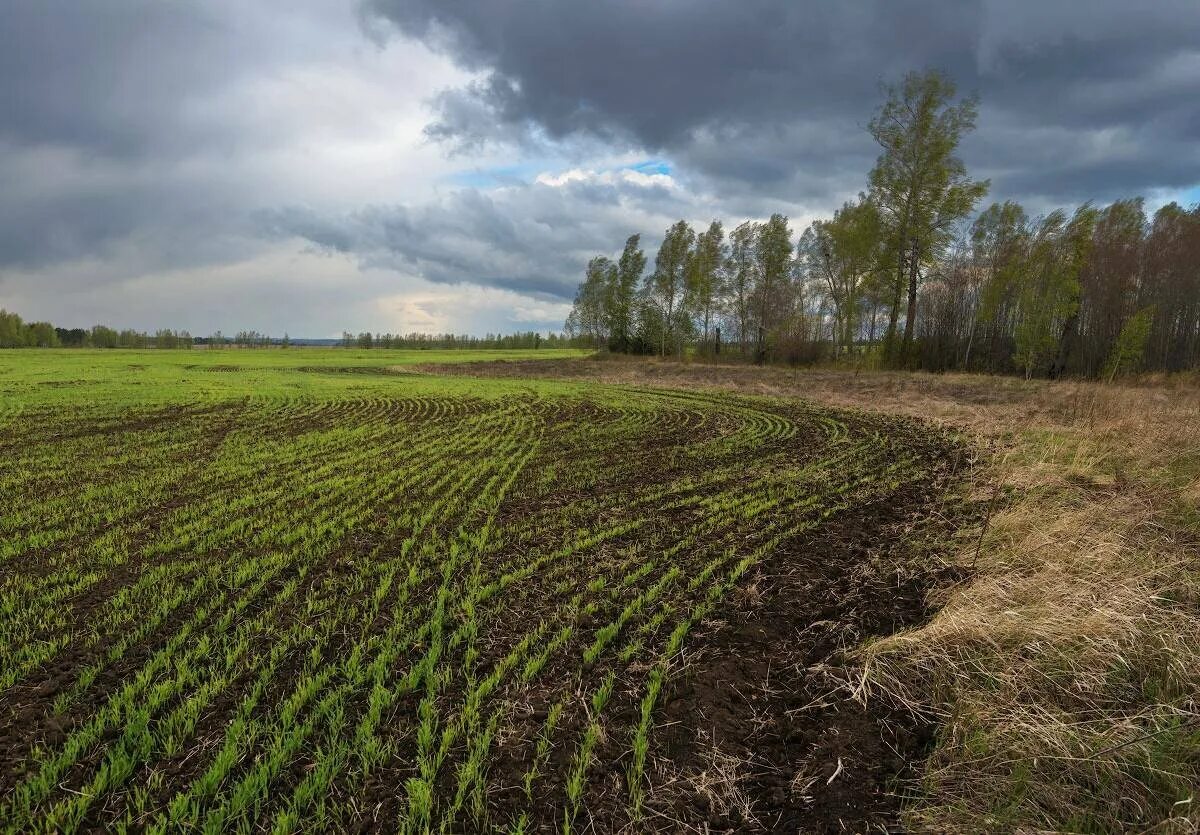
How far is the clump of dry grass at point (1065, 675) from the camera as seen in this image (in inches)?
123

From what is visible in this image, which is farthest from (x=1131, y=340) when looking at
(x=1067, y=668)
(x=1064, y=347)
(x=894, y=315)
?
(x=1067, y=668)

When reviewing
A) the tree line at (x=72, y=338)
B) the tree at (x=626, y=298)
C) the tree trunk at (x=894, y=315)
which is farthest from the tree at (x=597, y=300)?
the tree line at (x=72, y=338)

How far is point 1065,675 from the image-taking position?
422cm

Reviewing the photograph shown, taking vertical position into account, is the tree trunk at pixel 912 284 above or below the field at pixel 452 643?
above

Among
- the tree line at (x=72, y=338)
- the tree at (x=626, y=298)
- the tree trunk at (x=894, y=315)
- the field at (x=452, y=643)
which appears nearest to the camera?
the field at (x=452, y=643)

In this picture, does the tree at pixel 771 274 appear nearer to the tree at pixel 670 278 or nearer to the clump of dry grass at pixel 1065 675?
the tree at pixel 670 278

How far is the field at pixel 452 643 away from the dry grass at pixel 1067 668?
420mm

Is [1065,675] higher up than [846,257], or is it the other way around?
[846,257]

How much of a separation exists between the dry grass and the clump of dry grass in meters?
0.01

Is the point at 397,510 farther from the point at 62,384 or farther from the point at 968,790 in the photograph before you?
the point at 62,384

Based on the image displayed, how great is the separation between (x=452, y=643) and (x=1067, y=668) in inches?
200

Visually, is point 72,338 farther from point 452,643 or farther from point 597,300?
point 452,643

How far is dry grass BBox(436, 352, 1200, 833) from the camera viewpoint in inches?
123

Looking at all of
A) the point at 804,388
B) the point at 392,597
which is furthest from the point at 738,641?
the point at 804,388
